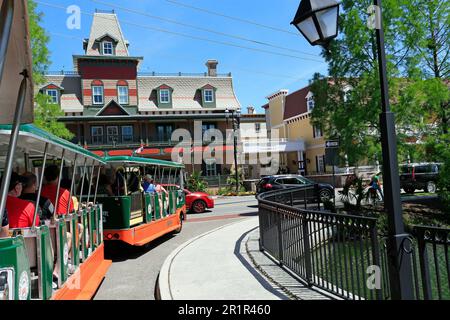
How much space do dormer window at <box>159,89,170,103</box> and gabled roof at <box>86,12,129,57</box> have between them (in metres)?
4.95

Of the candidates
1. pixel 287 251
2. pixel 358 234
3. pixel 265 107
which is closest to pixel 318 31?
pixel 358 234

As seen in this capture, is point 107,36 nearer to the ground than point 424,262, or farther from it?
farther from it

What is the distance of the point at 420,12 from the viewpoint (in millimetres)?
14922

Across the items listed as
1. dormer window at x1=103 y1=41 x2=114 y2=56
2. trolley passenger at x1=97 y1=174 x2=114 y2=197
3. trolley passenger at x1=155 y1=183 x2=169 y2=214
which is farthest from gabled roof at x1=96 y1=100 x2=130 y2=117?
trolley passenger at x1=97 y1=174 x2=114 y2=197

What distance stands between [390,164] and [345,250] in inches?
78.5

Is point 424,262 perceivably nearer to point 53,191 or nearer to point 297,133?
point 53,191

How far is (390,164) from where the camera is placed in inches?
163

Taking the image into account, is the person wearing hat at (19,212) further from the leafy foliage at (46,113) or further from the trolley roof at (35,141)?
the leafy foliage at (46,113)

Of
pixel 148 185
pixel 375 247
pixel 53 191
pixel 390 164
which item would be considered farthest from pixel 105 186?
pixel 390 164

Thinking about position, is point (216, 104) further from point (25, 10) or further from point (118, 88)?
point (25, 10)

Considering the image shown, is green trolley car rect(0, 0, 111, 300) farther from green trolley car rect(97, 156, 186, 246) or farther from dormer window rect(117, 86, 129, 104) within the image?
dormer window rect(117, 86, 129, 104)

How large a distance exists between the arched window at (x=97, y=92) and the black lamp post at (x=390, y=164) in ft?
120

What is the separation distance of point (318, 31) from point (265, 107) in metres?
54.3
